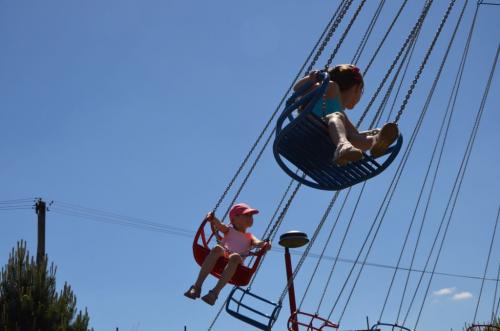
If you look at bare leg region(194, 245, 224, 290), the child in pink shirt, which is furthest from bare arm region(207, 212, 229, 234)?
bare leg region(194, 245, 224, 290)

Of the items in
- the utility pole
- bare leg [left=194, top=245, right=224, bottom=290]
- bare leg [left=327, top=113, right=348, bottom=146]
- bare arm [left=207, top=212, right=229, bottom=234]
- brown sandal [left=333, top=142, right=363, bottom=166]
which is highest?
the utility pole

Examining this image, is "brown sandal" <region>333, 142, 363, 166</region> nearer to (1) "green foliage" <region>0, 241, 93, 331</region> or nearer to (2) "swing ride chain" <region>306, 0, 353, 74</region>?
(2) "swing ride chain" <region>306, 0, 353, 74</region>

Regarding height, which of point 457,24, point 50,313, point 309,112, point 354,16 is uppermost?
point 457,24

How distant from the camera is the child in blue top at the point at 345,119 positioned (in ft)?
14.1

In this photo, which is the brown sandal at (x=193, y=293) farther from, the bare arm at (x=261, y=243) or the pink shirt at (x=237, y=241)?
the bare arm at (x=261, y=243)

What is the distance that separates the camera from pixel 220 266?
5898 mm

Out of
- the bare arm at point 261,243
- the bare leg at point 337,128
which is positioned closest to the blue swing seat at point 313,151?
the bare leg at point 337,128

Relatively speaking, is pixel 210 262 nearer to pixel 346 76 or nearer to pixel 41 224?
pixel 346 76

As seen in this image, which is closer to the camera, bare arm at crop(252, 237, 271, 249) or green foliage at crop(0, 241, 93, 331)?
bare arm at crop(252, 237, 271, 249)

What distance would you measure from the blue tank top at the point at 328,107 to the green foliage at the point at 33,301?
6836mm

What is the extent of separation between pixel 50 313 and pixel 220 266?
5.19 meters

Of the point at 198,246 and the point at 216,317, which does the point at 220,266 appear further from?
the point at 216,317

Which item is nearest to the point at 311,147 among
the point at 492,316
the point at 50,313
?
the point at 492,316

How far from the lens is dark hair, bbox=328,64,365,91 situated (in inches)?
199
